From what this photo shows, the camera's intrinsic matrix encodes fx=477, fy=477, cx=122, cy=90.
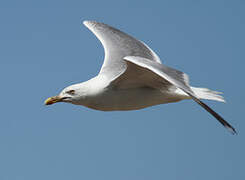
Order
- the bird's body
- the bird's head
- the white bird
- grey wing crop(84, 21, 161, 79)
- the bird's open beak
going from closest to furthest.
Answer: the white bird → the bird's body → the bird's head → the bird's open beak → grey wing crop(84, 21, 161, 79)

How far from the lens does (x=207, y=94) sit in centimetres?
795

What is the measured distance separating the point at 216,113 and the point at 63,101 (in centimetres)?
301

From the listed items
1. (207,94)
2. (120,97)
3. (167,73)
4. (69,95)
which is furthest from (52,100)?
(207,94)

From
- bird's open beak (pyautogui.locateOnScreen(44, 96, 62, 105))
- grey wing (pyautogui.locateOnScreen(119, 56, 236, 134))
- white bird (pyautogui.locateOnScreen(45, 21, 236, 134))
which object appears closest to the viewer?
grey wing (pyautogui.locateOnScreen(119, 56, 236, 134))

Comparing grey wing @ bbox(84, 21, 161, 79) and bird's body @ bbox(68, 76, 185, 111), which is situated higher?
grey wing @ bbox(84, 21, 161, 79)

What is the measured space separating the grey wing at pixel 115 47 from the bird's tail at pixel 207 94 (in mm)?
1346

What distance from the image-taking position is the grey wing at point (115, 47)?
28.0ft

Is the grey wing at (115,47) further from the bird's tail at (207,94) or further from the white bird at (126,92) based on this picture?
the bird's tail at (207,94)

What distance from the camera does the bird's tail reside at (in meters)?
7.75

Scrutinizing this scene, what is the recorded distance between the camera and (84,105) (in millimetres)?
7559

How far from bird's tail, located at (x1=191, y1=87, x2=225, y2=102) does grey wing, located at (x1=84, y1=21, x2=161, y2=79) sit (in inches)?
53.0

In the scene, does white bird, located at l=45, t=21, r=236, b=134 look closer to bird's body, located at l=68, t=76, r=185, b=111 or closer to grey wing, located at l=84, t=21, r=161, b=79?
bird's body, located at l=68, t=76, r=185, b=111

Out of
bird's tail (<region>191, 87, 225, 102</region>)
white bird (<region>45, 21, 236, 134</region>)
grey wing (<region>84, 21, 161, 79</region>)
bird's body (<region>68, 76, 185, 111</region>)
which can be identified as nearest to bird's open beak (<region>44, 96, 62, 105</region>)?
white bird (<region>45, 21, 236, 134</region>)

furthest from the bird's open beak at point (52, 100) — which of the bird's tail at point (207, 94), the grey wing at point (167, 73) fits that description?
the bird's tail at point (207, 94)
